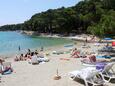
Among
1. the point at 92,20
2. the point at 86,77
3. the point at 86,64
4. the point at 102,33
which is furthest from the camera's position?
the point at 92,20

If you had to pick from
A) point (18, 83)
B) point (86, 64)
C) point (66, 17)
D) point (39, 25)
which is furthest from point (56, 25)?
point (18, 83)

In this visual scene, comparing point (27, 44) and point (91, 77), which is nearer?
point (91, 77)

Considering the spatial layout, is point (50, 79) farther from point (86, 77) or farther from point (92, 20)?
point (92, 20)

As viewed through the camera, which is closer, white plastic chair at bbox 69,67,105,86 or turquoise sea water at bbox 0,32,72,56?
white plastic chair at bbox 69,67,105,86

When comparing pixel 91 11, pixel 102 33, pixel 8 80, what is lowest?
pixel 8 80

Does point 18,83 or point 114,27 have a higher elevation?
point 114,27

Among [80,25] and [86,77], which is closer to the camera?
[86,77]

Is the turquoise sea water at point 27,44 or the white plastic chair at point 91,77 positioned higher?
the white plastic chair at point 91,77

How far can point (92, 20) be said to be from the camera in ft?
222

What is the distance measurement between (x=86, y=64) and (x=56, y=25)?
63225 millimetres

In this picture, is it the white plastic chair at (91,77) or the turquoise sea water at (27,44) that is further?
the turquoise sea water at (27,44)

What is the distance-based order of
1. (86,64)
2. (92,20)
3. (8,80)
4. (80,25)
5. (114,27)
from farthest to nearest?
(80,25) → (92,20) → (114,27) → (86,64) → (8,80)

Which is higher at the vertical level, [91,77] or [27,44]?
[91,77]

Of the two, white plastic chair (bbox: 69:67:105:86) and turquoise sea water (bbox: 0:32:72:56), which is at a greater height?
white plastic chair (bbox: 69:67:105:86)
